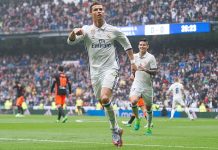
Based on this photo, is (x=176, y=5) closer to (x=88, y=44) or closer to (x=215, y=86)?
(x=215, y=86)

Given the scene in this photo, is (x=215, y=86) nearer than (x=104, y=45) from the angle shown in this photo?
No

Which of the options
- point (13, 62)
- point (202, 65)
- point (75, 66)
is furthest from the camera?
point (13, 62)

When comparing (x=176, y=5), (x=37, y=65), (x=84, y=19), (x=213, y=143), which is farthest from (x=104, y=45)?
(x=37, y=65)

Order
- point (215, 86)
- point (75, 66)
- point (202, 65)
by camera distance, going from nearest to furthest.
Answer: point (215, 86)
point (202, 65)
point (75, 66)

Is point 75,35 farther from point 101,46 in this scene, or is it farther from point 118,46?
point 118,46

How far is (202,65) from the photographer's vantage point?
47.2 metres

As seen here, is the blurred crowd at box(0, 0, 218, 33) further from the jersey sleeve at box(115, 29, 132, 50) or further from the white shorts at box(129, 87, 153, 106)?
the jersey sleeve at box(115, 29, 132, 50)

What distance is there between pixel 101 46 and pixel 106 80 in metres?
0.74

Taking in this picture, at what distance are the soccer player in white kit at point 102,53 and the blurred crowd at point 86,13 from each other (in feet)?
113

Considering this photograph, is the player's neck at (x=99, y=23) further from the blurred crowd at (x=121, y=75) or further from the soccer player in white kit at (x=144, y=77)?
the blurred crowd at (x=121, y=75)

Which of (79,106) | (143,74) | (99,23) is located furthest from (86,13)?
(99,23)

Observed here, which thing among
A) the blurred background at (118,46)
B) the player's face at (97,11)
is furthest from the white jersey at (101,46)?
the blurred background at (118,46)

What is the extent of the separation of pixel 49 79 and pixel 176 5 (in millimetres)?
12639

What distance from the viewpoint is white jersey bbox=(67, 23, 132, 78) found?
1350 centimetres
